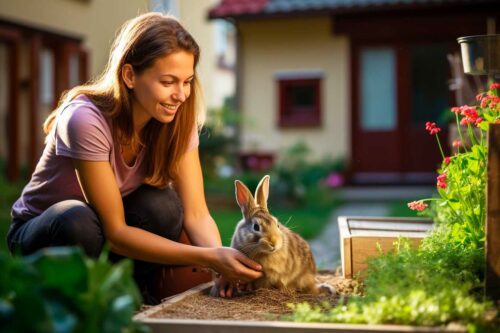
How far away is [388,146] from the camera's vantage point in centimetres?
1341

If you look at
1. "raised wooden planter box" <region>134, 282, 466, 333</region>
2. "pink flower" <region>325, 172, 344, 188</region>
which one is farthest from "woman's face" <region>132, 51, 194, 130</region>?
"pink flower" <region>325, 172, 344, 188</region>

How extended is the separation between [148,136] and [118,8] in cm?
1137

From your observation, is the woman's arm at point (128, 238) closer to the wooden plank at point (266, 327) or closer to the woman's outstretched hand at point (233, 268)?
the woman's outstretched hand at point (233, 268)

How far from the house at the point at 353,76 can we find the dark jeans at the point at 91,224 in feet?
32.2

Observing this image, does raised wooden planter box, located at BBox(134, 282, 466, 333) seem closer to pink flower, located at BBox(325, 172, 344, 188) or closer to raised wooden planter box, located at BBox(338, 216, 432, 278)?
raised wooden planter box, located at BBox(338, 216, 432, 278)

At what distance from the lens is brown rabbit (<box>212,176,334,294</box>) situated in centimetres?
328

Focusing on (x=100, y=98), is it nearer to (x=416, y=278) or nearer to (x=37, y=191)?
(x=37, y=191)

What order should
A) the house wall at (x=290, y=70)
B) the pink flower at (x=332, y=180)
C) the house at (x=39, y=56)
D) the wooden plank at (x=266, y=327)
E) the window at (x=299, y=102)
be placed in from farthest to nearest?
the window at (x=299, y=102) < the house wall at (x=290, y=70) < the pink flower at (x=332, y=180) < the house at (x=39, y=56) < the wooden plank at (x=266, y=327)

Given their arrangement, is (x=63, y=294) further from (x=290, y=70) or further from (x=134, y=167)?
(x=290, y=70)

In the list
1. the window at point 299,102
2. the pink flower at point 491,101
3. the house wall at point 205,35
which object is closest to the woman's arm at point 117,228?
the pink flower at point 491,101

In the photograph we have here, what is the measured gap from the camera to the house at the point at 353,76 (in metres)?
13.1

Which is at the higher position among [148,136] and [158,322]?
[148,136]

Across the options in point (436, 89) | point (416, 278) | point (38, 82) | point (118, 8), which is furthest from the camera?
point (118, 8)

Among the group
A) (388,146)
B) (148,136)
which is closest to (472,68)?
(148,136)
